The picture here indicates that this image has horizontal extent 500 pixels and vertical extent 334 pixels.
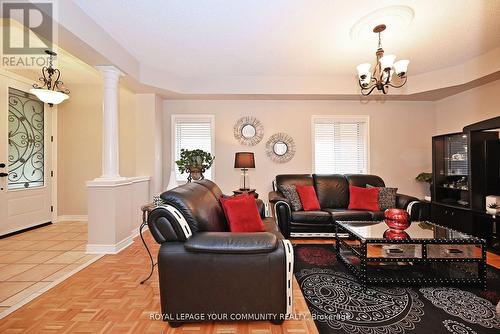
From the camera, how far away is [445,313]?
179cm

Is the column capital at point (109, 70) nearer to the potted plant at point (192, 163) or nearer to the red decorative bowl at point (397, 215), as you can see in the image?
the potted plant at point (192, 163)

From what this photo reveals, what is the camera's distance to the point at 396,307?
6.17 feet

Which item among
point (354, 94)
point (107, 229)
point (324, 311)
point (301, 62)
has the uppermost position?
point (301, 62)

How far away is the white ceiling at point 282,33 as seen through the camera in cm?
230

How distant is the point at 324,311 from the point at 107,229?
2.80 metres

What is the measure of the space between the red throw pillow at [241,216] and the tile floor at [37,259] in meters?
1.83

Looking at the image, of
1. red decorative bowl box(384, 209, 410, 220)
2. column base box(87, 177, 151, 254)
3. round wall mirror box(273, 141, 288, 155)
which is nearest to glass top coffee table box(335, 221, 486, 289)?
red decorative bowl box(384, 209, 410, 220)

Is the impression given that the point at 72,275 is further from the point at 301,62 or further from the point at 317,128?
the point at 317,128

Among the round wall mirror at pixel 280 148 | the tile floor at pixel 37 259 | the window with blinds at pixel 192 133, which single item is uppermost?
the window with blinds at pixel 192 133

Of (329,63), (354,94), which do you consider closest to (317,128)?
(354,94)

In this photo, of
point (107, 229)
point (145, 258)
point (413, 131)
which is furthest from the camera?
point (413, 131)

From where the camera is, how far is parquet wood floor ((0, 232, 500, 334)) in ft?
5.41

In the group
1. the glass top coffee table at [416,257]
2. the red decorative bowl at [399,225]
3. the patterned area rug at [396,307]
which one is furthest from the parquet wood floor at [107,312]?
the red decorative bowl at [399,225]

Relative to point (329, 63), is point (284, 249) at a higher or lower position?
lower
